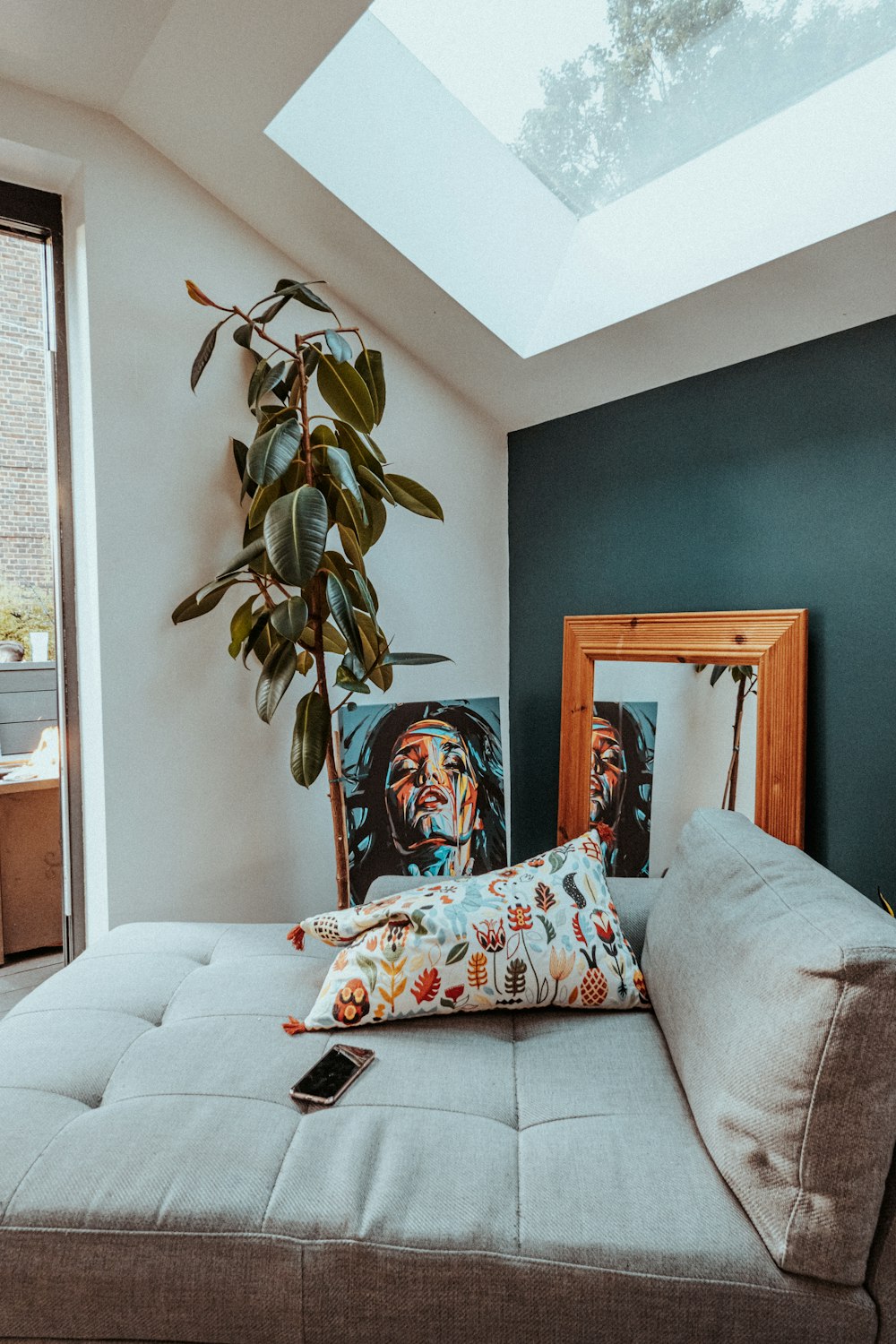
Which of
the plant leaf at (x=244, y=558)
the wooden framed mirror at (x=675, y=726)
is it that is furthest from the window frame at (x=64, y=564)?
the wooden framed mirror at (x=675, y=726)

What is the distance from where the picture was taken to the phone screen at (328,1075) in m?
1.28

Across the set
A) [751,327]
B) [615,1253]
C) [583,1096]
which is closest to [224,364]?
[751,327]

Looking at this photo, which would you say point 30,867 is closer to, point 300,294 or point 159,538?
point 159,538

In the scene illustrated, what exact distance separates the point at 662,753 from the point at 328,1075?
1.29 meters

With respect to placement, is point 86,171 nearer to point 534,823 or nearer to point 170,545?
point 170,545

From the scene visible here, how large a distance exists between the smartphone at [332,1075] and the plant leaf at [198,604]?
1.11m

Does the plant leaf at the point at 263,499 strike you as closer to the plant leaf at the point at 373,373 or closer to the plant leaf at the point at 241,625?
the plant leaf at the point at 241,625

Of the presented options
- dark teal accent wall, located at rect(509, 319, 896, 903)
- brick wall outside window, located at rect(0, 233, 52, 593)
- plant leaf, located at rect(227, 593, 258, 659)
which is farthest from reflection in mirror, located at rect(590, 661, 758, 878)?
brick wall outside window, located at rect(0, 233, 52, 593)

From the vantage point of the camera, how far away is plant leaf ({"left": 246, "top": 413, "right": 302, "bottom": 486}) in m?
1.86

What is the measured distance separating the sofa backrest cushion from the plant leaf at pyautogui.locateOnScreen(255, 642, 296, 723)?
3.71ft

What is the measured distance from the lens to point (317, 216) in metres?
2.20

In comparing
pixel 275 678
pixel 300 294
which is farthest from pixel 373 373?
pixel 275 678

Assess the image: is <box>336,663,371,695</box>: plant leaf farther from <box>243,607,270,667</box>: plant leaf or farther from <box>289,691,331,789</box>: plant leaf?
<box>243,607,270,667</box>: plant leaf

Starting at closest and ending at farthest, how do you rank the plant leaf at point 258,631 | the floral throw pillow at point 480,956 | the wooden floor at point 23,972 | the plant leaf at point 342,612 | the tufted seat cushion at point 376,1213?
1. the tufted seat cushion at point 376,1213
2. the floral throw pillow at point 480,956
3. the plant leaf at point 342,612
4. the plant leaf at point 258,631
5. the wooden floor at point 23,972
